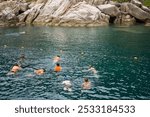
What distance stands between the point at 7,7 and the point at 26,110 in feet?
421

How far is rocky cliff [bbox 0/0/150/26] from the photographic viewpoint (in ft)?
425

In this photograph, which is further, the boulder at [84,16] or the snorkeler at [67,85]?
→ the boulder at [84,16]

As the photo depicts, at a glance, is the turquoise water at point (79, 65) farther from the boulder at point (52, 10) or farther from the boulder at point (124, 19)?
the boulder at point (124, 19)

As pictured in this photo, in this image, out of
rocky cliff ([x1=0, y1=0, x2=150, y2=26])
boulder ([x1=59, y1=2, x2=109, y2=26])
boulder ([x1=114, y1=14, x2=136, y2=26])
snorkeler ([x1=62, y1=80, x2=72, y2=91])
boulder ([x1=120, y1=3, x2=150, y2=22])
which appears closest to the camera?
snorkeler ([x1=62, y1=80, x2=72, y2=91])

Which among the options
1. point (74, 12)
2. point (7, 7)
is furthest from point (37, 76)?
point (7, 7)

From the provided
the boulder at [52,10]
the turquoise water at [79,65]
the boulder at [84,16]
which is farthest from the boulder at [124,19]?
the turquoise water at [79,65]

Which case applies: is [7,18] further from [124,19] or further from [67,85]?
[67,85]

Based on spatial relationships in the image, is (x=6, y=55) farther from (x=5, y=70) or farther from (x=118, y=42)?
(x=118, y=42)

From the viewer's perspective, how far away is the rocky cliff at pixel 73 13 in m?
130

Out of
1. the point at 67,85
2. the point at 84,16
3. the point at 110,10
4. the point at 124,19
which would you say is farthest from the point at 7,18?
the point at 67,85

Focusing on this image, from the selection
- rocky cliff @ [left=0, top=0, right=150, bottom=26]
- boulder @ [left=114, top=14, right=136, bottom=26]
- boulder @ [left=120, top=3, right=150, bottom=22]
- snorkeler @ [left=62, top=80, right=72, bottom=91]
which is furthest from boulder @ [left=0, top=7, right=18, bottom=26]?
snorkeler @ [left=62, top=80, right=72, bottom=91]

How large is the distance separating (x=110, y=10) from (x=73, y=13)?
18.2 meters

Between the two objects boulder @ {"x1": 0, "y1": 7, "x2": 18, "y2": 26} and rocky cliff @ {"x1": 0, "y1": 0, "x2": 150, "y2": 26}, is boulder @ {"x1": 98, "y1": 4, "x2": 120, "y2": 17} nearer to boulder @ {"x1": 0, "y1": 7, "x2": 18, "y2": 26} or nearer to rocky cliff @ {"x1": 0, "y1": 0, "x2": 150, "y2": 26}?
rocky cliff @ {"x1": 0, "y1": 0, "x2": 150, "y2": 26}

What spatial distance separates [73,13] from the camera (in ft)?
430
